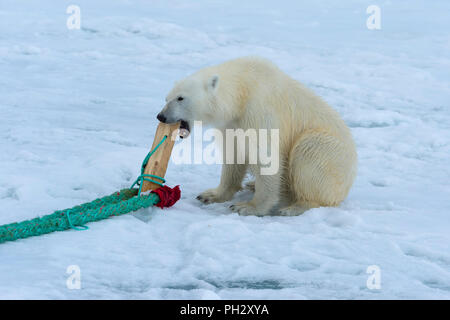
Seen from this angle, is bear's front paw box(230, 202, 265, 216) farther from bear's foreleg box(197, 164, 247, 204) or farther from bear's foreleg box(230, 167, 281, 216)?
bear's foreleg box(197, 164, 247, 204)

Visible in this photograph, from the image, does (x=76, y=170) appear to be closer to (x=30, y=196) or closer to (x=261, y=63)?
(x=30, y=196)

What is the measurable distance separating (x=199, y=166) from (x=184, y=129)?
3.98ft

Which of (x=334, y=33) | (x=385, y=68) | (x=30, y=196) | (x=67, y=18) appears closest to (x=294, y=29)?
(x=334, y=33)

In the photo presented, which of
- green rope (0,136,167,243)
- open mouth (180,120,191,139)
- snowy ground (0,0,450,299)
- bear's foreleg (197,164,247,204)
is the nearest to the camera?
snowy ground (0,0,450,299)

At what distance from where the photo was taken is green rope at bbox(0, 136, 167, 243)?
284 centimetres

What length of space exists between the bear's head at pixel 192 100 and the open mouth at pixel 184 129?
0.06 m

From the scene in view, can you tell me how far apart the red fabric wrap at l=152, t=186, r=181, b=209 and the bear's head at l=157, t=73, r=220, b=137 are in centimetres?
46

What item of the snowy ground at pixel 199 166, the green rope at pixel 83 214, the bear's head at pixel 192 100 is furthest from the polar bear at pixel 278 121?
the green rope at pixel 83 214

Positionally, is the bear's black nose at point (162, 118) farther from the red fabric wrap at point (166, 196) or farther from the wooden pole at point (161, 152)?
the red fabric wrap at point (166, 196)

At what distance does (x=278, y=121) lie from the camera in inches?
142

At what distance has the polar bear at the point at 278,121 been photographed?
3545 mm

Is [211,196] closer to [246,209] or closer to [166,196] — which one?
[246,209]

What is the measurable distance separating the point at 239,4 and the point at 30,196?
40.8ft

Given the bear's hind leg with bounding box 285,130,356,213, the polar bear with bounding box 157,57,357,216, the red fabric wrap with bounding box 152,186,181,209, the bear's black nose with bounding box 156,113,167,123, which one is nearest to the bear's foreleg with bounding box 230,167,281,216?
the polar bear with bounding box 157,57,357,216
